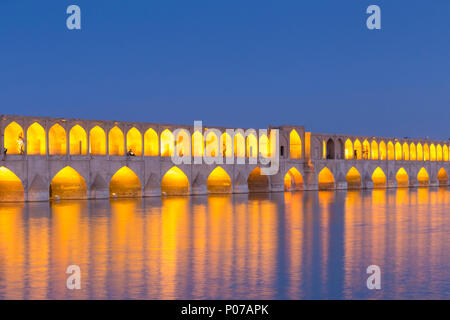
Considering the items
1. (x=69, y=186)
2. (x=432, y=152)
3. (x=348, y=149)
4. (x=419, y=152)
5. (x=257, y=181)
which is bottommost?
(x=69, y=186)

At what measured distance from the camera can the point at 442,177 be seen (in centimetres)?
5253

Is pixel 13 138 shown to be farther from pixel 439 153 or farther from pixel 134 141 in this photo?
pixel 439 153

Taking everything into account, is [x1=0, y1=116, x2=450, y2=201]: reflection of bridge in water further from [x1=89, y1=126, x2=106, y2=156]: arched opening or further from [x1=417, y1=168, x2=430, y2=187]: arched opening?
[x1=417, y1=168, x2=430, y2=187]: arched opening

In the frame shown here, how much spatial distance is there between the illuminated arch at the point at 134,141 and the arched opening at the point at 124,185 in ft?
5.94

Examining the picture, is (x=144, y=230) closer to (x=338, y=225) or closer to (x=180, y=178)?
(x=338, y=225)

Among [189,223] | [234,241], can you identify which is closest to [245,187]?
[189,223]

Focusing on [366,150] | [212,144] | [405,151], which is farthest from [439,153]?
[212,144]

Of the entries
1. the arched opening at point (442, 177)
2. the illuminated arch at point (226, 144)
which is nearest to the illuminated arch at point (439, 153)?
the arched opening at point (442, 177)

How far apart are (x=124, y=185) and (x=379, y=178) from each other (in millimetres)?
24404

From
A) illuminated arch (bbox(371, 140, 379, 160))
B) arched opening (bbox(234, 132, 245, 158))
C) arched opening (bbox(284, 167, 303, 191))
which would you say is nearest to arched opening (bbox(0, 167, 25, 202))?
arched opening (bbox(234, 132, 245, 158))

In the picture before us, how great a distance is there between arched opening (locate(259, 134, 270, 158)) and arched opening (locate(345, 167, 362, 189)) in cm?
866

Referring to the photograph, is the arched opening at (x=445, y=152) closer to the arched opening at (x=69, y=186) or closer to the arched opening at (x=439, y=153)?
the arched opening at (x=439, y=153)

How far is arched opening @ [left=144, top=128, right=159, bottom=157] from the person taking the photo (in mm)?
32750

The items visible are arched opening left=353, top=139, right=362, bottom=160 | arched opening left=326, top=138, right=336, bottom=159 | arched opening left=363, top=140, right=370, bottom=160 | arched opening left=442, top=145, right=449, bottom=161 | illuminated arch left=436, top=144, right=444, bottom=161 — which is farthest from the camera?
arched opening left=442, top=145, right=449, bottom=161
